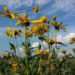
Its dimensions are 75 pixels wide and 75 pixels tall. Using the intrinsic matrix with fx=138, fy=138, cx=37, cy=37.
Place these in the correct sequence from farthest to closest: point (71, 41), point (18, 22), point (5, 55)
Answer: point (71, 41)
point (5, 55)
point (18, 22)

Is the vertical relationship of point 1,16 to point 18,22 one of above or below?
above

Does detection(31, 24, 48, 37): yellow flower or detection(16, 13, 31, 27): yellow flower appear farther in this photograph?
detection(31, 24, 48, 37): yellow flower

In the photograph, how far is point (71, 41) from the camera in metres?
6.99

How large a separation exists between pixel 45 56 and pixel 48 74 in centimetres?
72

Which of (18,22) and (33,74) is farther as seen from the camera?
(18,22)

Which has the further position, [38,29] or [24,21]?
[38,29]

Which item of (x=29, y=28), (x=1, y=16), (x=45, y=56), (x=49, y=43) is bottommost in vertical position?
(x=45, y=56)

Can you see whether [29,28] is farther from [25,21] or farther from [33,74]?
[33,74]

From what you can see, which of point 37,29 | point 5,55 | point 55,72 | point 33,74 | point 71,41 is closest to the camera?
point 33,74

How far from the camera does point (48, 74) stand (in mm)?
2277

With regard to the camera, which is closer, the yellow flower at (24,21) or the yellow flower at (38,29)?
the yellow flower at (24,21)

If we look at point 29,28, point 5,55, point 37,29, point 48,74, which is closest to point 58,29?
point 37,29

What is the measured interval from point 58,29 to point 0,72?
1.52m

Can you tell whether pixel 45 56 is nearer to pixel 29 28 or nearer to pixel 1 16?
pixel 29 28
